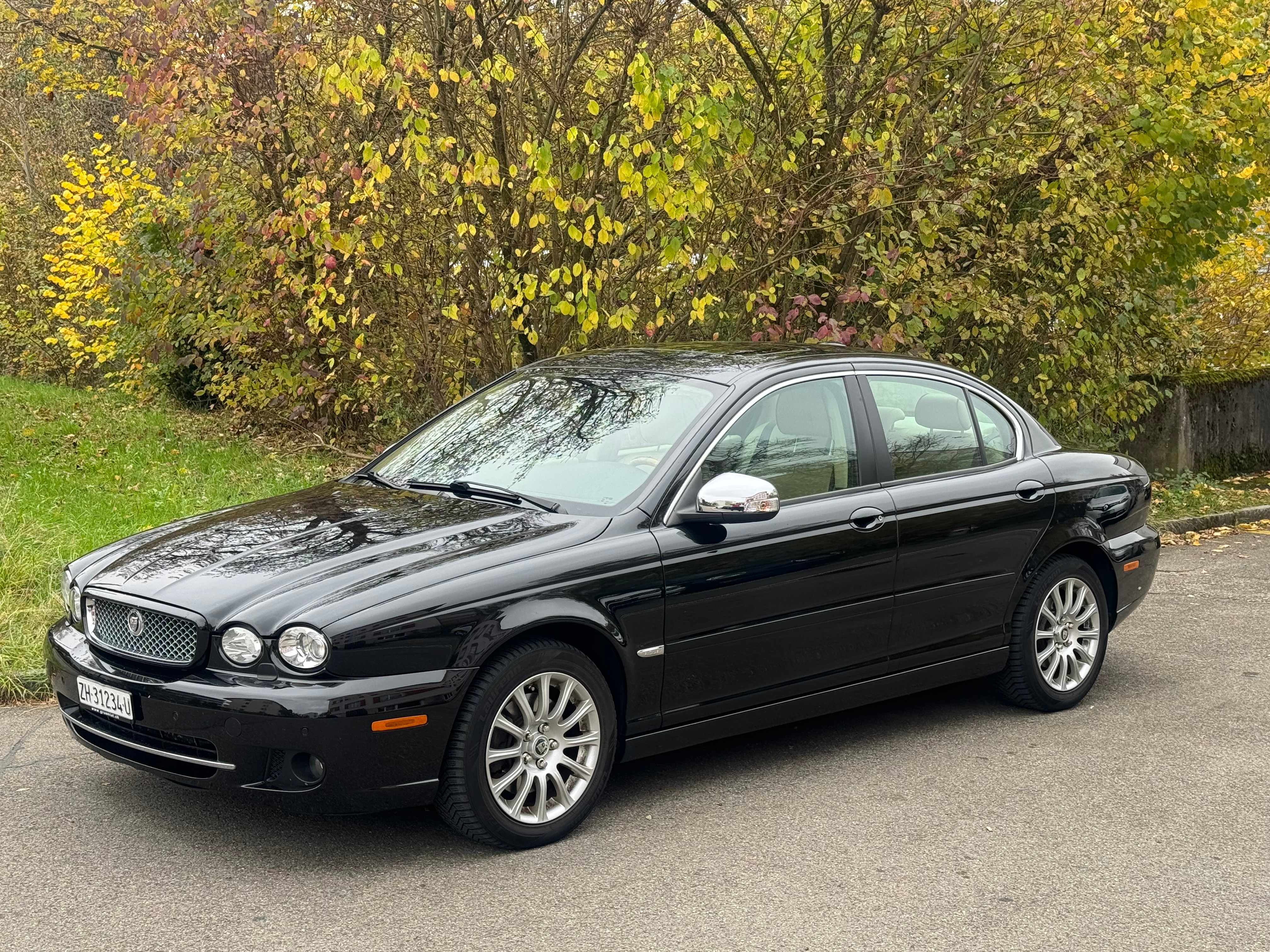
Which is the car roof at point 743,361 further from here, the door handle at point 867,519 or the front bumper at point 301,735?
the front bumper at point 301,735

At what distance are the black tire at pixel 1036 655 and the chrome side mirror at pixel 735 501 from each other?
6.10ft

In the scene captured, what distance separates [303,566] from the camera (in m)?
4.76

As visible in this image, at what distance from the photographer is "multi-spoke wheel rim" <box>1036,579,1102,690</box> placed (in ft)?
21.9

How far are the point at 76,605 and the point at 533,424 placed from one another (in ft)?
6.25

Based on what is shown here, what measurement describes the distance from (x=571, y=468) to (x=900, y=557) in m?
1.44

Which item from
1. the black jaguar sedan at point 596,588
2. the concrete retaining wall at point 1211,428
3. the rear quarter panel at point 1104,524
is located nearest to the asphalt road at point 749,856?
the black jaguar sedan at point 596,588

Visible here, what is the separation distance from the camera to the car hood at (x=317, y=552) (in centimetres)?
A: 457

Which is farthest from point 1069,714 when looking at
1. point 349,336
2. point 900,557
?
point 349,336

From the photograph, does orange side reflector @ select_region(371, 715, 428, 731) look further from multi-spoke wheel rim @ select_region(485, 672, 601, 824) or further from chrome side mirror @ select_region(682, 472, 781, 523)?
chrome side mirror @ select_region(682, 472, 781, 523)

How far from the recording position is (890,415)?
20.2 ft

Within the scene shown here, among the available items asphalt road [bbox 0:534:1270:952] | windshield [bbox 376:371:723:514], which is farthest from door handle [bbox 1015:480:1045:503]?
windshield [bbox 376:371:723:514]

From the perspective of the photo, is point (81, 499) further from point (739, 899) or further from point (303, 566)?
point (739, 899)

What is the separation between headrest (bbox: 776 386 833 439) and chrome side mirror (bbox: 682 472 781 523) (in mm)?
617

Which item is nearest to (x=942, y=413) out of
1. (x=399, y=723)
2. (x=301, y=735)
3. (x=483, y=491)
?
(x=483, y=491)
